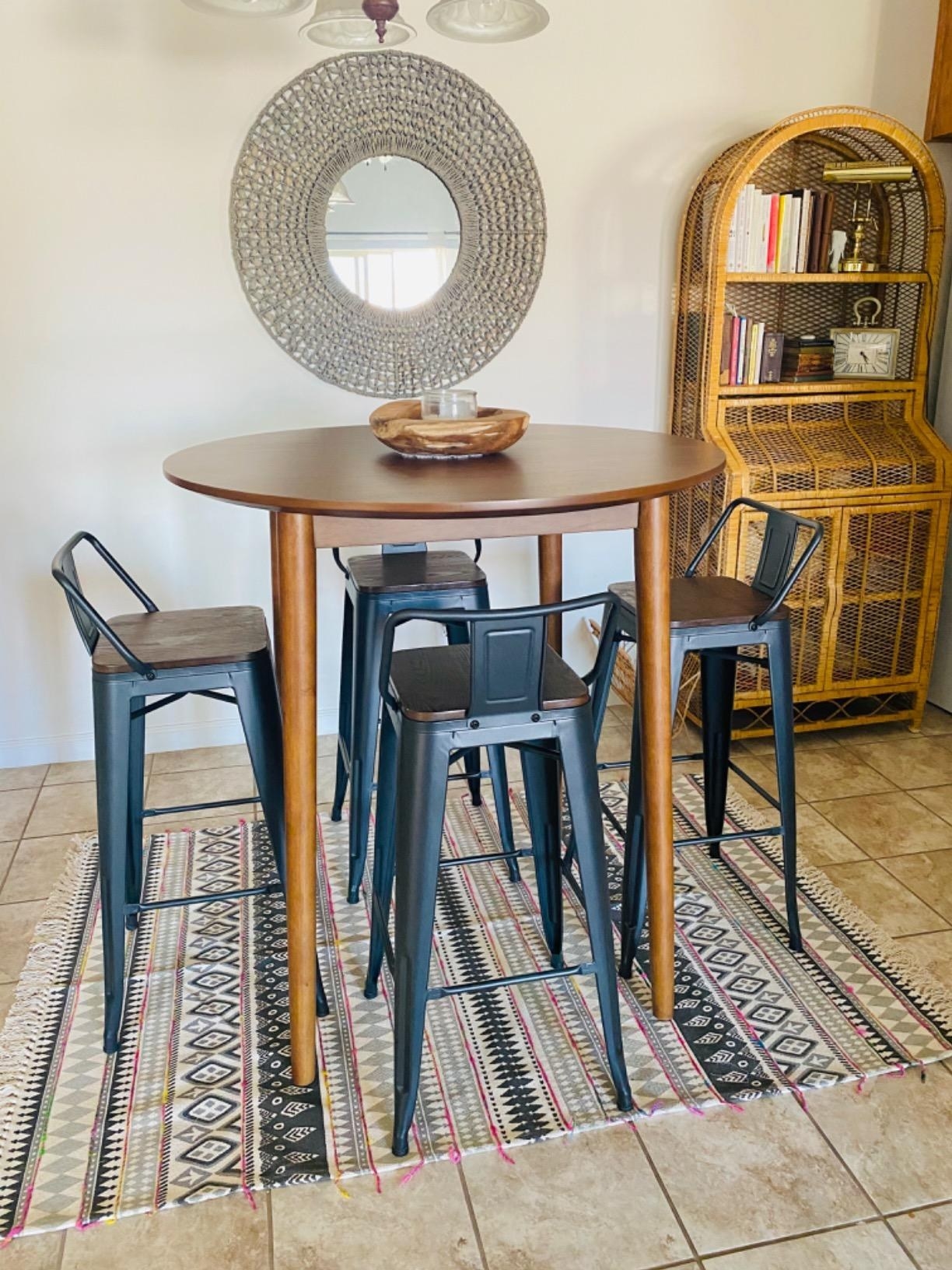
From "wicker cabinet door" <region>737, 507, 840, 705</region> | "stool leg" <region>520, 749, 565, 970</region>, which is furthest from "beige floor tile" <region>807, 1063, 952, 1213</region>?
"wicker cabinet door" <region>737, 507, 840, 705</region>

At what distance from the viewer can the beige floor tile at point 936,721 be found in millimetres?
3064

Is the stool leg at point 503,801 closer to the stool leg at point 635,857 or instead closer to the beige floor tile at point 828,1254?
the stool leg at point 635,857

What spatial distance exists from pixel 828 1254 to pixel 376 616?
4.40 feet

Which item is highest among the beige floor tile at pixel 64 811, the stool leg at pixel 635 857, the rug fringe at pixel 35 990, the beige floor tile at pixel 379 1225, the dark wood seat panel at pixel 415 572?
the dark wood seat panel at pixel 415 572

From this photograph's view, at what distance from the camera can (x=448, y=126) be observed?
8.80 feet

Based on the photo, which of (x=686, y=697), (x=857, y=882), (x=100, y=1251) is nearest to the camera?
(x=100, y=1251)

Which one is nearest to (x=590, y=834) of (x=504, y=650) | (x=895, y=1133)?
(x=504, y=650)

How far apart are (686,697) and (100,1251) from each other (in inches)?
84.1

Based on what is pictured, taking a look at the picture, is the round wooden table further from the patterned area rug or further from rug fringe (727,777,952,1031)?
rug fringe (727,777,952,1031)

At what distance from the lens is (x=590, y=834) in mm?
1539

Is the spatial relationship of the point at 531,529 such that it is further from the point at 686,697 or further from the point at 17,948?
the point at 686,697

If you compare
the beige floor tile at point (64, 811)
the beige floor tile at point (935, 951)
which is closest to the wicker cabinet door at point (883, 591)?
the beige floor tile at point (935, 951)

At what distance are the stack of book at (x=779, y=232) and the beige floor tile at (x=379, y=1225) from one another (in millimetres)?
2396

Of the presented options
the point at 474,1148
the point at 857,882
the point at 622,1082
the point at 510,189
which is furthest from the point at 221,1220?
the point at 510,189
